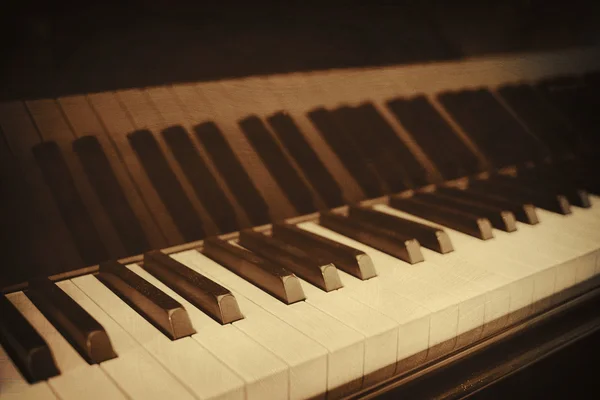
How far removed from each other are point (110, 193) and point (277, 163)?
42 centimetres

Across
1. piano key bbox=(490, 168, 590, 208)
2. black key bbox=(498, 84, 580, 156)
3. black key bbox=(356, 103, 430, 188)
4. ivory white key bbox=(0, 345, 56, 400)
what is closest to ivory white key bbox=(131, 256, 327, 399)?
ivory white key bbox=(0, 345, 56, 400)

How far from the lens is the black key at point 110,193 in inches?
50.3

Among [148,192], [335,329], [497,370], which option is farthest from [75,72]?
[497,370]

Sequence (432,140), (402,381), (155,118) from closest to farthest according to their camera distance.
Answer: (402,381)
(155,118)
(432,140)

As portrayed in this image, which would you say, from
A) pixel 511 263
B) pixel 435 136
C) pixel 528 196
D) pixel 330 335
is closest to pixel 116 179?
pixel 330 335

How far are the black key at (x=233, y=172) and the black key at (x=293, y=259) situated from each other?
0.06m

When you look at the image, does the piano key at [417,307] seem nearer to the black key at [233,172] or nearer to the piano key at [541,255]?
the piano key at [541,255]

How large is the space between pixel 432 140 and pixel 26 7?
1132 millimetres

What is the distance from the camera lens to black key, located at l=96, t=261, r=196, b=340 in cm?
99

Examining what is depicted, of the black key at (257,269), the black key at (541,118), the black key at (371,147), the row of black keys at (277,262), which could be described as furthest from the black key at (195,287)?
the black key at (541,118)

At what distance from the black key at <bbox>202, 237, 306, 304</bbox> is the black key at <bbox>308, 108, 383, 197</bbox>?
439 mm

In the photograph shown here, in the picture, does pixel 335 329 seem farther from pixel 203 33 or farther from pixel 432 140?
pixel 432 140

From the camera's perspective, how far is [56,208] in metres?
1.23

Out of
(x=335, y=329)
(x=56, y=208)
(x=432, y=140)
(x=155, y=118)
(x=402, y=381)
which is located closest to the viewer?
(x=335, y=329)
